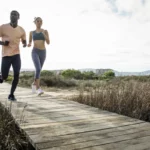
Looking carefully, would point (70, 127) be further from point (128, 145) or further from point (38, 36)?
point (38, 36)

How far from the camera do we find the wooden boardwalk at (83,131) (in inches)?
104

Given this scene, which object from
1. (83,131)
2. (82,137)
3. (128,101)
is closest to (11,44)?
(128,101)

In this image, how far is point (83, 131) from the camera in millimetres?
3137

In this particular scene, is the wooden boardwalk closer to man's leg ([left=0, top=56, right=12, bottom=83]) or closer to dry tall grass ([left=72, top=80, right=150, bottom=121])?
dry tall grass ([left=72, top=80, right=150, bottom=121])

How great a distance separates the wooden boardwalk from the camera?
2631 mm

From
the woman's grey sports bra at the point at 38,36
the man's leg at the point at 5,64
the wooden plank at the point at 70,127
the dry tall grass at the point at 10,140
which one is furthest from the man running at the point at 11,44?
the wooden plank at the point at 70,127

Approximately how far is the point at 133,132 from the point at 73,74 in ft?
79.5

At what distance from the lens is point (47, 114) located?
14.1 feet

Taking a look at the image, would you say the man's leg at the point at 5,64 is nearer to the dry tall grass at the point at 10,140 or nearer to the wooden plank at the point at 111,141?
the dry tall grass at the point at 10,140

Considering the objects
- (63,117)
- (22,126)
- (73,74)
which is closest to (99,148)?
(22,126)

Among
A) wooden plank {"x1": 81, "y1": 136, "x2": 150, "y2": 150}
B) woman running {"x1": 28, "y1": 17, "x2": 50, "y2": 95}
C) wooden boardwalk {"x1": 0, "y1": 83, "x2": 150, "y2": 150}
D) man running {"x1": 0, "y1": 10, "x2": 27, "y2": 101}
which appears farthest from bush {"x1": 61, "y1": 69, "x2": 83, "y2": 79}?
wooden plank {"x1": 81, "y1": 136, "x2": 150, "y2": 150}

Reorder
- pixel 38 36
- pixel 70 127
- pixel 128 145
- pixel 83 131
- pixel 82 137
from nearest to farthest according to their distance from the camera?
pixel 128 145
pixel 82 137
pixel 83 131
pixel 70 127
pixel 38 36

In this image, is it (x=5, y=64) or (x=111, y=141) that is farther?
(x=5, y=64)

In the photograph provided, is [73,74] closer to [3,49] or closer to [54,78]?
[54,78]
